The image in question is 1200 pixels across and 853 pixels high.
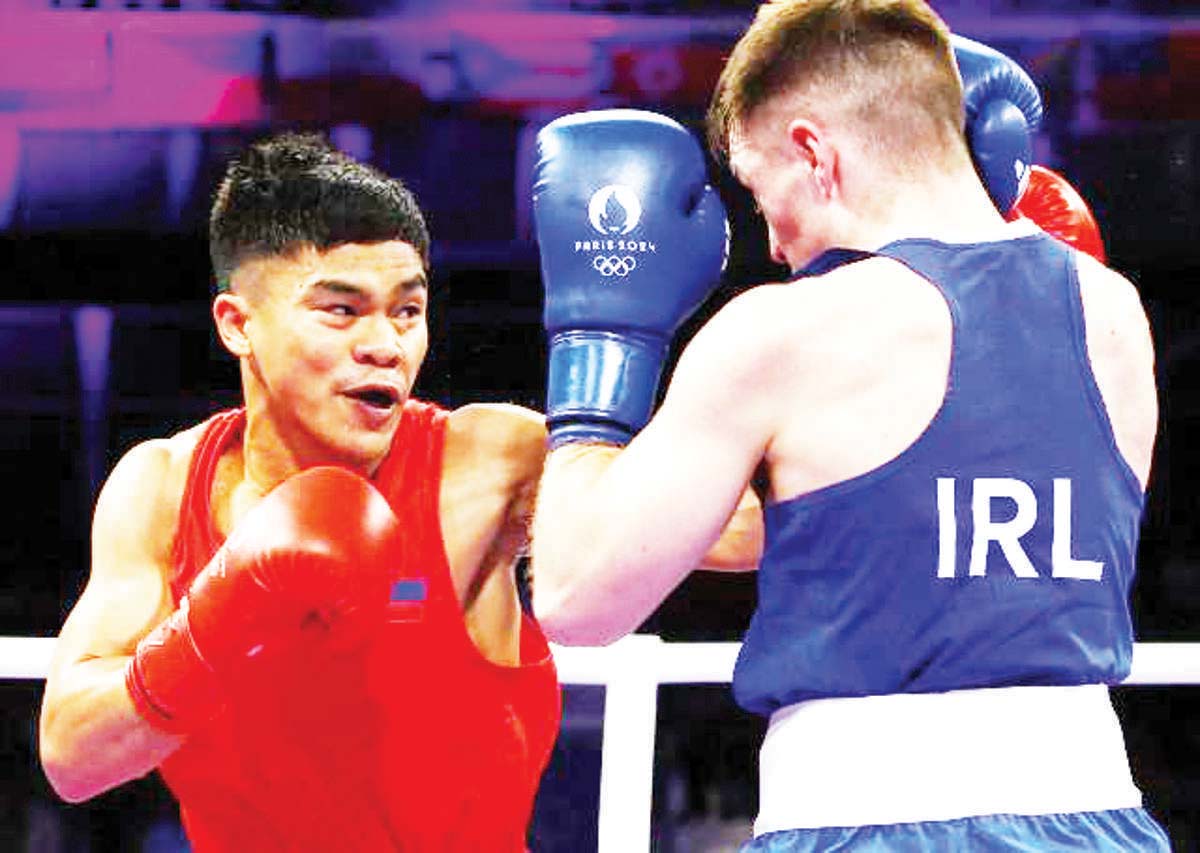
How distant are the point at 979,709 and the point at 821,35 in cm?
61

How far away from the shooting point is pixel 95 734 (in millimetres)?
1905

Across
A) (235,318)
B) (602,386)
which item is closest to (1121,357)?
(602,386)

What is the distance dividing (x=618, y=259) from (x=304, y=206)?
0.63 meters

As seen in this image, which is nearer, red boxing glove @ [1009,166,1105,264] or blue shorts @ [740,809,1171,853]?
blue shorts @ [740,809,1171,853]

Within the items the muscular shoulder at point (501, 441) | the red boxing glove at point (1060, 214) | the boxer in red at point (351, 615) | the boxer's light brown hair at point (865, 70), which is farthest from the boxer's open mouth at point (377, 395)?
the red boxing glove at point (1060, 214)

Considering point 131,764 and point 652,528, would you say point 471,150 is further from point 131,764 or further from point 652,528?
point 652,528

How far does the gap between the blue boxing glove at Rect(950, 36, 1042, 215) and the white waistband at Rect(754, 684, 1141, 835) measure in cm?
60

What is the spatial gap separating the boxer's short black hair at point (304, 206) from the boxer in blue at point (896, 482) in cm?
64

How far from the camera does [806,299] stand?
148cm

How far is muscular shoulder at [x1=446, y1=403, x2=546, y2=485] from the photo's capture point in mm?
2150

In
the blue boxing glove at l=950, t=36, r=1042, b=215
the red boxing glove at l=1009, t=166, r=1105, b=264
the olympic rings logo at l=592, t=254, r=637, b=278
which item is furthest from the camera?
the red boxing glove at l=1009, t=166, r=1105, b=264

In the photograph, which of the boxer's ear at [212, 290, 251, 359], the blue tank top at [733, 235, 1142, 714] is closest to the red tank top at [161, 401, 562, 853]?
the boxer's ear at [212, 290, 251, 359]

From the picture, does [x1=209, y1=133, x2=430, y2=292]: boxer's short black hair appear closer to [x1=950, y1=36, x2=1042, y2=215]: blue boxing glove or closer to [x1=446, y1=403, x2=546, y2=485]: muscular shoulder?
[x1=446, y1=403, x2=546, y2=485]: muscular shoulder

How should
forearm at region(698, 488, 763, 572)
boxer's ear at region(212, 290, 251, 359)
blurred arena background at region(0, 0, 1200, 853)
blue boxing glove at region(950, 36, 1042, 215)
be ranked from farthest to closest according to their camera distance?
blurred arena background at region(0, 0, 1200, 853)
boxer's ear at region(212, 290, 251, 359)
forearm at region(698, 488, 763, 572)
blue boxing glove at region(950, 36, 1042, 215)
